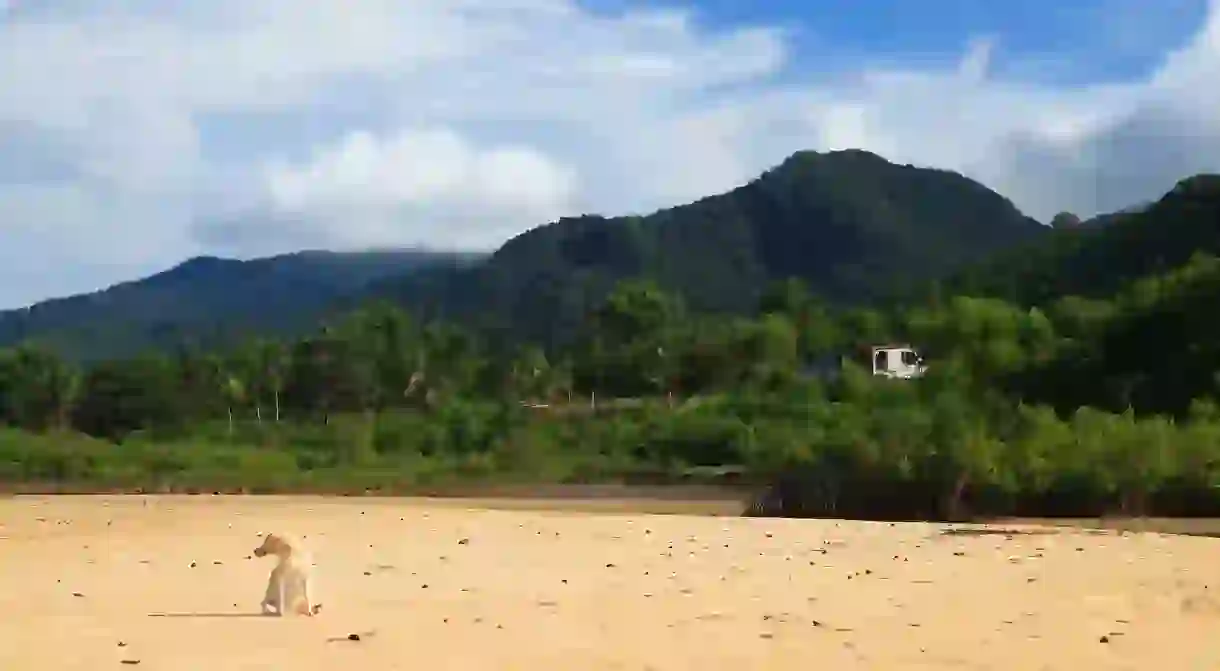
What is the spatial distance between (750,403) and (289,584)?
4842 cm

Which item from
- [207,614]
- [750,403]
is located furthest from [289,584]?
[750,403]

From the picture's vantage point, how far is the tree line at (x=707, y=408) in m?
29.0

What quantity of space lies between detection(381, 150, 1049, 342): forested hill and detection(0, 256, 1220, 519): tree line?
35.1 m

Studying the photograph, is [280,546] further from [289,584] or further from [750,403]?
[750,403]

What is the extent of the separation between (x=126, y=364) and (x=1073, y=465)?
194ft

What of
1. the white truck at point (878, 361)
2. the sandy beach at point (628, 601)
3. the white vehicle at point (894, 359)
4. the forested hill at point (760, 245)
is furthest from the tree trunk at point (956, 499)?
the forested hill at point (760, 245)

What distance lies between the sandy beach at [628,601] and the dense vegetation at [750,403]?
10146 millimetres

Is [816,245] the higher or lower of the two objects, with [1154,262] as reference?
higher

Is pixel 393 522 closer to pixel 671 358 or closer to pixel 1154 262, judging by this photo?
pixel 1154 262

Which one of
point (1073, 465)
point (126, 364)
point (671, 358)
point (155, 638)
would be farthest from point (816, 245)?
point (155, 638)

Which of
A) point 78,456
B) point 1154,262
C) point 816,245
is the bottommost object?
point 78,456

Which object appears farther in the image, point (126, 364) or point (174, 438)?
point (126, 364)

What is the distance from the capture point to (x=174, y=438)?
216ft

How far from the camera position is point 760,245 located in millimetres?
147875
